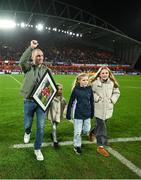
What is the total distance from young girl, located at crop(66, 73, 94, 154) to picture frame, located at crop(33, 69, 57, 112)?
0.54 metres

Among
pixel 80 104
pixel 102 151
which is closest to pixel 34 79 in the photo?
pixel 80 104

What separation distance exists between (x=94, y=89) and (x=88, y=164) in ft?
5.31

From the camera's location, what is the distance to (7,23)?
1940 inches

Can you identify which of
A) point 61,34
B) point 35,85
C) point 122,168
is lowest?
point 122,168

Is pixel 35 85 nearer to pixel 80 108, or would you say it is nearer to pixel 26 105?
pixel 26 105

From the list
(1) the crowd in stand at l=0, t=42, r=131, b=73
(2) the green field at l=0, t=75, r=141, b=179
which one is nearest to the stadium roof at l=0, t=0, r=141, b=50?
(1) the crowd in stand at l=0, t=42, r=131, b=73

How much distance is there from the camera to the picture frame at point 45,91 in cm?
574

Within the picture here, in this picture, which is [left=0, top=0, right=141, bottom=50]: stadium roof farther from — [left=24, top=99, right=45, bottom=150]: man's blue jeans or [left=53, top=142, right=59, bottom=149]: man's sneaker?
[left=24, top=99, right=45, bottom=150]: man's blue jeans

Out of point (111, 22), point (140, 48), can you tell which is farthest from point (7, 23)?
point (140, 48)

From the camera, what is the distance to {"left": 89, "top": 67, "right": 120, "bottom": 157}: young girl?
657 cm

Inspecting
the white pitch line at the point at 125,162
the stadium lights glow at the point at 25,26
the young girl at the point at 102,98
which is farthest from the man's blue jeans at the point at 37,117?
the stadium lights glow at the point at 25,26

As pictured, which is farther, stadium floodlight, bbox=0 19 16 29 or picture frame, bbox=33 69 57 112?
stadium floodlight, bbox=0 19 16 29

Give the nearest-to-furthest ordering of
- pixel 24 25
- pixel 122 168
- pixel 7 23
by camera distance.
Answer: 1. pixel 122 168
2. pixel 7 23
3. pixel 24 25

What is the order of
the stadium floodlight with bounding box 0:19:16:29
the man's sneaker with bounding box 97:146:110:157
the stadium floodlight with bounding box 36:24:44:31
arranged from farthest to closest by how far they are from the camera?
the stadium floodlight with bounding box 36:24:44:31 → the stadium floodlight with bounding box 0:19:16:29 → the man's sneaker with bounding box 97:146:110:157
